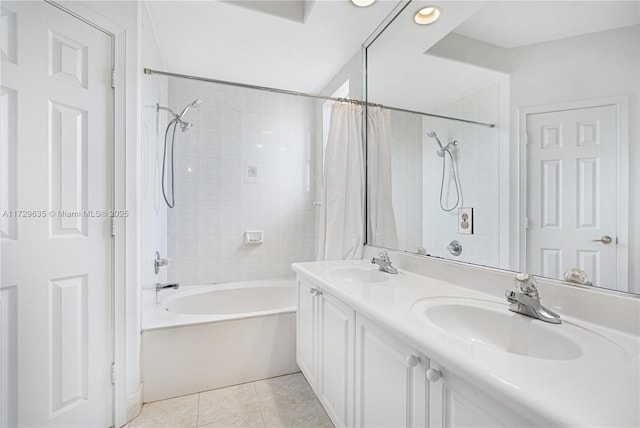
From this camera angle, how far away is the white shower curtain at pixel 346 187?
6.76 ft

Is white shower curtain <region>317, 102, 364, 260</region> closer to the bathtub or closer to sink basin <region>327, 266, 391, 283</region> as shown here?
sink basin <region>327, 266, 391, 283</region>

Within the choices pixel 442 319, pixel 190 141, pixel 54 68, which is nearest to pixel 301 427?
pixel 442 319

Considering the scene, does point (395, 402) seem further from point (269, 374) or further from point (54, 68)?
point (54, 68)

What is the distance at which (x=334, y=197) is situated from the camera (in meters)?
2.08

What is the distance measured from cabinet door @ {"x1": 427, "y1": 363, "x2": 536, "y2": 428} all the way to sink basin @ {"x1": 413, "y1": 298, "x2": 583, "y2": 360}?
17 cm

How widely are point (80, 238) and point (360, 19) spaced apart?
2.04m

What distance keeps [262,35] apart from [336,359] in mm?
2117

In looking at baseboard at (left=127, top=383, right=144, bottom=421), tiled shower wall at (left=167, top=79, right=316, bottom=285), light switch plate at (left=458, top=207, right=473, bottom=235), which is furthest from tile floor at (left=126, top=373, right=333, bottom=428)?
light switch plate at (left=458, top=207, right=473, bottom=235)

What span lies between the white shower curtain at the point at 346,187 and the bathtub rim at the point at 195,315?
590mm

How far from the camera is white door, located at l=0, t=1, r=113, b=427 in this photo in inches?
44.0

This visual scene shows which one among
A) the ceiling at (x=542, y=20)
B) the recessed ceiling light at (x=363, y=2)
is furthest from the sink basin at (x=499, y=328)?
the recessed ceiling light at (x=363, y=2)

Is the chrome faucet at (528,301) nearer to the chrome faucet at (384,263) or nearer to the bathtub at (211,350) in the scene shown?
the chrome faucet at (384,263)

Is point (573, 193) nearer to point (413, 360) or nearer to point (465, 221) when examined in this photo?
point (465, 221)

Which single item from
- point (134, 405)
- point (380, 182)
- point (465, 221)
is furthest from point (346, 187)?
point (134, 405)
